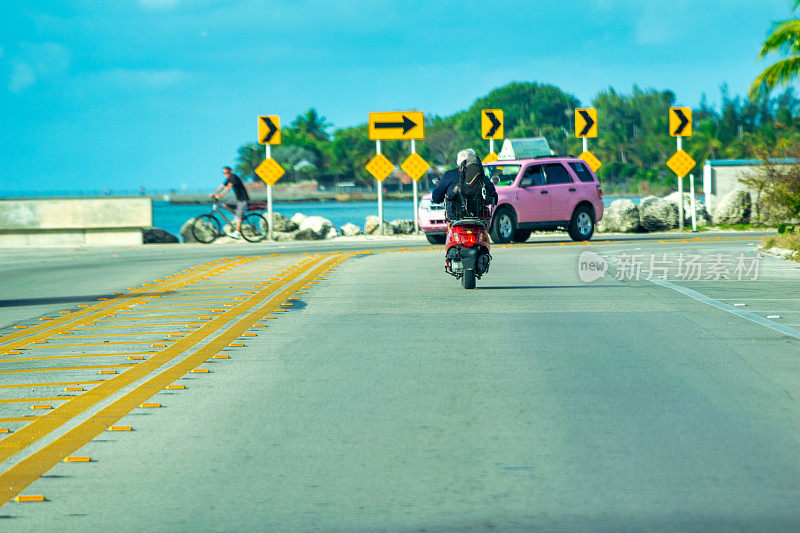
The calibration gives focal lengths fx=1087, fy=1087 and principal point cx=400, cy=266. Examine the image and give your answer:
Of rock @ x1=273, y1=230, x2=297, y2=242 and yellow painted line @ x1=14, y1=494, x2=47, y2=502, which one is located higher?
rock @ x1=273, y1=230, x2=297, y2=242

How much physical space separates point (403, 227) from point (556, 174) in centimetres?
927

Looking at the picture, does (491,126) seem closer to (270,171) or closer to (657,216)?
(657,216)

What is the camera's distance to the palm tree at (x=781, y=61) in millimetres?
28531

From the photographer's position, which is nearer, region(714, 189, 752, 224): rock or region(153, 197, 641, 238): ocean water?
region(714, 189, 752, 224): rock

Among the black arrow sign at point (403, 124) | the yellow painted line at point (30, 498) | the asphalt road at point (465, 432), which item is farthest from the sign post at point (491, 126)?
the yellow painted line at point (30, 498)

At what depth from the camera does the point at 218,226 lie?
3062cm

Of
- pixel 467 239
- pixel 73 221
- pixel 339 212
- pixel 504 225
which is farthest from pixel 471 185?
pixel 339 212

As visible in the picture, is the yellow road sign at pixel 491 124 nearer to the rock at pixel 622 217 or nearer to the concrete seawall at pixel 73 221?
the rock at pixel 622 217

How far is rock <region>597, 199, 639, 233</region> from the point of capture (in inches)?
1315

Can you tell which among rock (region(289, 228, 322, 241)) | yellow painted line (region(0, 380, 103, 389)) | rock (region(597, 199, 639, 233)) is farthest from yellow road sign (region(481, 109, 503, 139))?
yellow painted line (region(0, 380, 103, 389))

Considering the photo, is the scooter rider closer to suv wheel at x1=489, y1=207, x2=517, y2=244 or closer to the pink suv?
the pink suv

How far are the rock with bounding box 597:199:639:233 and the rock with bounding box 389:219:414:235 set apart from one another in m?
6.06

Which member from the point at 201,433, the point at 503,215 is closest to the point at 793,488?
the point at 201,433

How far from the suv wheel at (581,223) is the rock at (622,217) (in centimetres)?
677
